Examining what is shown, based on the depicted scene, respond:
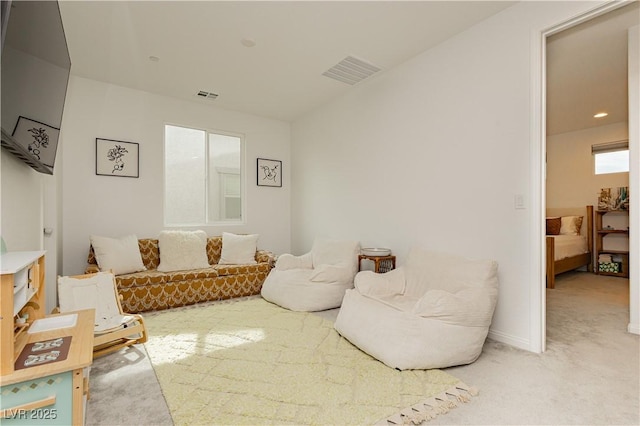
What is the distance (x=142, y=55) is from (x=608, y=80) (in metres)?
5.36

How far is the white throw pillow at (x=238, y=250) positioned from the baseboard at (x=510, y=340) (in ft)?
9.53

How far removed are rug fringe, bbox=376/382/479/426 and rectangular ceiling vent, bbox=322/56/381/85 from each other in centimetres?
313

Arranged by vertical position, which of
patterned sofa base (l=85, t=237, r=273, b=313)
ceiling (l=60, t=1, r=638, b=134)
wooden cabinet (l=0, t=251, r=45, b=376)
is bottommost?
patterned sofa base (l=85, t=237, r=273, b=313)

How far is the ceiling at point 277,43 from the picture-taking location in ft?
8.36

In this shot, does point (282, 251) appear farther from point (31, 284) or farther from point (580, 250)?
point (580, 250)

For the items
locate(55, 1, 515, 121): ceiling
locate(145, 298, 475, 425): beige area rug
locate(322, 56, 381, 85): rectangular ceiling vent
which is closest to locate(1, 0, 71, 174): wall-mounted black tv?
locate(55, 1, 515, 121): ceiling

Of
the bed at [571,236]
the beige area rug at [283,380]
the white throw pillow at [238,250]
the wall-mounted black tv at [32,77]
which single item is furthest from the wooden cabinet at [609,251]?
the wall-mounted black tv at [32,77]

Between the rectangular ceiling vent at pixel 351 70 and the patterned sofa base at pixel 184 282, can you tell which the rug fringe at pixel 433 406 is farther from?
the rectangular ceiling vent at pixel 351 70

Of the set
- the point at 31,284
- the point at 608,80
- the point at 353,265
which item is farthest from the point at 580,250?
the point at 31,284

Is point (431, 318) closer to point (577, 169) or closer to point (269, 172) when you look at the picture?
point (269, 172)

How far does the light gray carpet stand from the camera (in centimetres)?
160

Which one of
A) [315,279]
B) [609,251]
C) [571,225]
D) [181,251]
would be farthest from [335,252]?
[609,251]

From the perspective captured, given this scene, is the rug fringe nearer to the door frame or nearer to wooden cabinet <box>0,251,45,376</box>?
the door frame

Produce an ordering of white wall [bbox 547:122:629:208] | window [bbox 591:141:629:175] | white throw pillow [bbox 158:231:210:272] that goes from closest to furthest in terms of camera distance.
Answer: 1. white throw pillow [bbox 158:231:210:272]
2. window [bbox 591:141:629:175]
3. white wall [bbox 547:122:629:208]
